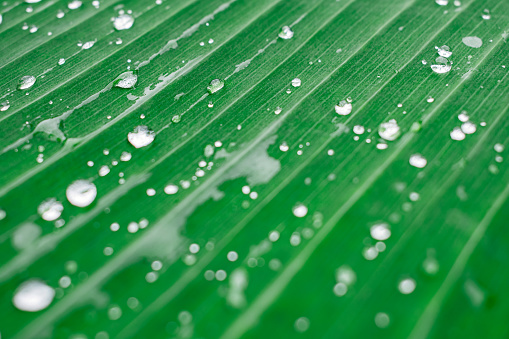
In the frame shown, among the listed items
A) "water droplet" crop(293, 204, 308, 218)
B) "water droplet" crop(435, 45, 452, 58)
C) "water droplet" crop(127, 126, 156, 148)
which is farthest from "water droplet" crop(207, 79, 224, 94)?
"water droplet" crop(435, 45, 452, 58)

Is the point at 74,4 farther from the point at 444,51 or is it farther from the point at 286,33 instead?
the point at 444,51

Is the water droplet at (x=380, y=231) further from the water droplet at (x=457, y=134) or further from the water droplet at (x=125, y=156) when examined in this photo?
the water droplet at (x=125, y=156)

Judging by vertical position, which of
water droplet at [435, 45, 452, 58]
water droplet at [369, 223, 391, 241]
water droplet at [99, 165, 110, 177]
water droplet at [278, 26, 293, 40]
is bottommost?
water droplet at [99, 165, 110, 177]

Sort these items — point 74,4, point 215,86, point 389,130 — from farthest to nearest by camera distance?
point 74,4 < point 215,86 < point 389,130

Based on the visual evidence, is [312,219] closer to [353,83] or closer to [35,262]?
[353,83]

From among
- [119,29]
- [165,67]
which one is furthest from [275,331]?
[119,29]

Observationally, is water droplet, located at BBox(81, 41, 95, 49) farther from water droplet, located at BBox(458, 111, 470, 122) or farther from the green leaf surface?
water droplet, located at BBox(458, 111, 470, 122)

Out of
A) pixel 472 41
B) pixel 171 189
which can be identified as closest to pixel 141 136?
pixel 171 189
